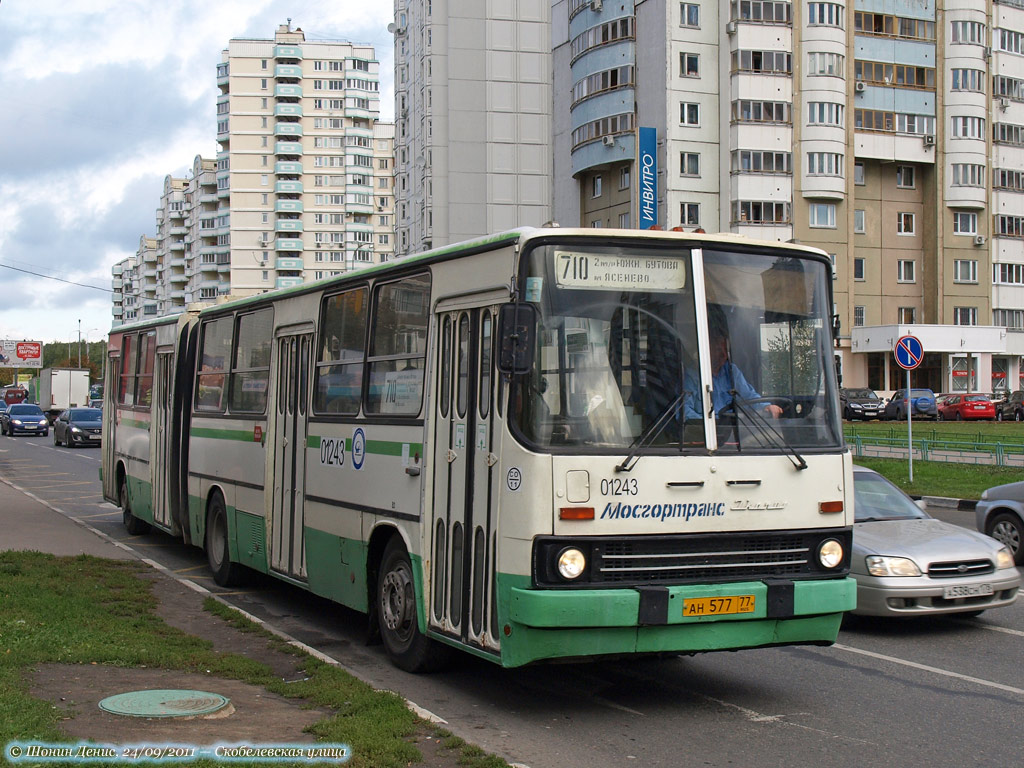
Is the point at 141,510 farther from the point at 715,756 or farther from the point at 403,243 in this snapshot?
the point at 403,243

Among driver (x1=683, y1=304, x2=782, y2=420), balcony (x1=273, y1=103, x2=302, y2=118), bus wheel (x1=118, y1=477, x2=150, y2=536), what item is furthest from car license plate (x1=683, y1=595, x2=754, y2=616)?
balcony (x1=273, y1=103, x2=302, y2=118)

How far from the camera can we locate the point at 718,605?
7.23 metres

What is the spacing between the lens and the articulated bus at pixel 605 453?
7074 millimetres

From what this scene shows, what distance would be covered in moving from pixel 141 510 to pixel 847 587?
11972 millimetres

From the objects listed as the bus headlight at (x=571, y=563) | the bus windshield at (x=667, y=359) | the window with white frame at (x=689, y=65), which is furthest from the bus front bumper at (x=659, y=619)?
the window with white frame at (x=689, y=65)

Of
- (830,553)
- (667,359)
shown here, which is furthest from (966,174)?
(667,359)

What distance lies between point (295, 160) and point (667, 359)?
5192 inches

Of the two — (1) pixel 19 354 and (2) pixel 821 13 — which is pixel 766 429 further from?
(1) pixel 19 354

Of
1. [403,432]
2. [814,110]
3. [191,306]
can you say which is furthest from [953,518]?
[814,110]

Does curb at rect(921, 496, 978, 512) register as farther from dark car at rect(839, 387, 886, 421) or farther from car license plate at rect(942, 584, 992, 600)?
dark car at rect(839, 387, 886, 421)

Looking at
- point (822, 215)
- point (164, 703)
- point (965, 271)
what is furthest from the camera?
point (965, 271)

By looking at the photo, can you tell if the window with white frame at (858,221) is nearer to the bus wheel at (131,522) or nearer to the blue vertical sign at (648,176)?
the blue vertical sign at (648,176)

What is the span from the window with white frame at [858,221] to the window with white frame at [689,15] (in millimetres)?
15268

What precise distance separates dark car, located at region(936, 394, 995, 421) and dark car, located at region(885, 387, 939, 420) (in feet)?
2.69
